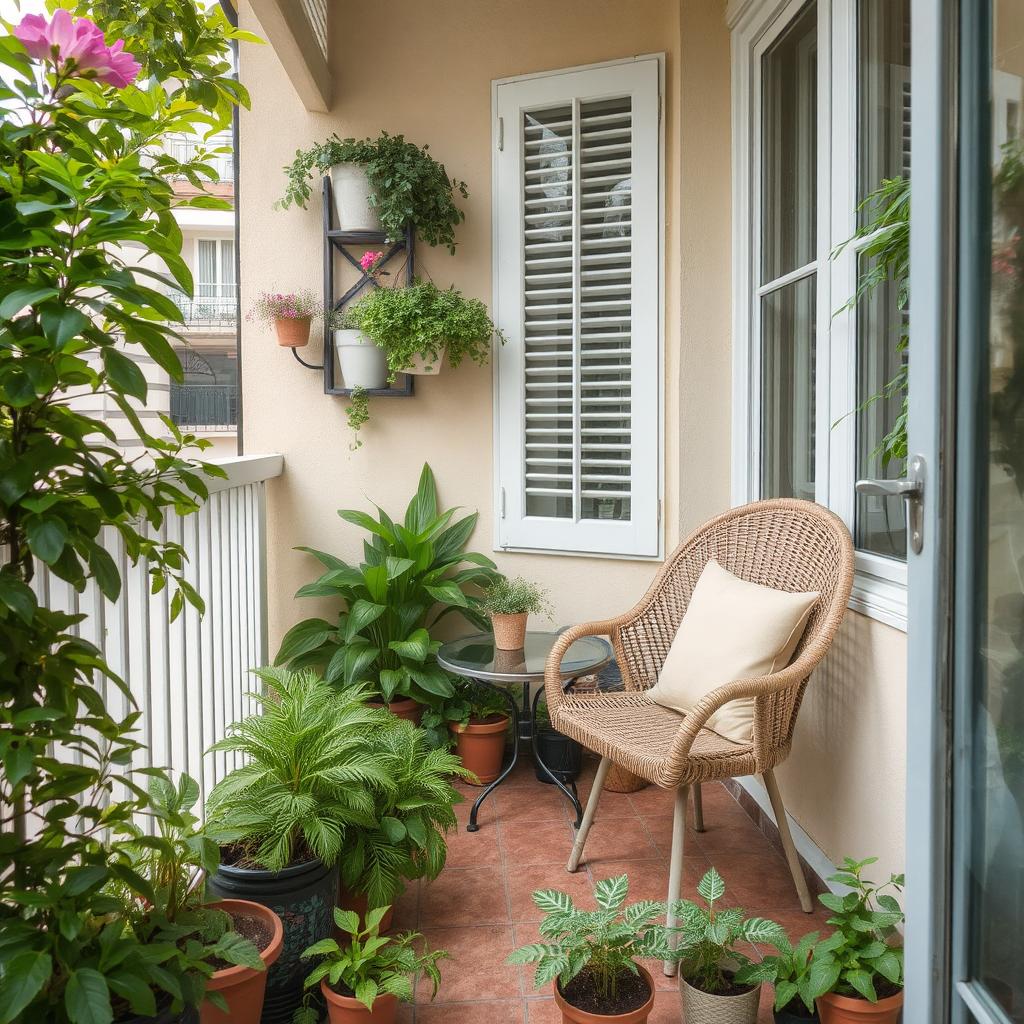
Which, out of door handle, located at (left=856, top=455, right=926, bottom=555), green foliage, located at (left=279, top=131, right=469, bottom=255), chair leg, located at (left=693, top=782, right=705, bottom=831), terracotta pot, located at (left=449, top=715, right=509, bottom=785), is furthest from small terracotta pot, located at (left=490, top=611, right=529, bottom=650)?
door handle, located at (left=856, top=455, right=926, bottom=555)

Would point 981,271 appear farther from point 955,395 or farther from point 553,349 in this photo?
point 553,349

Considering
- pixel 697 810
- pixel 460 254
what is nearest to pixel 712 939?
pixel 697 810

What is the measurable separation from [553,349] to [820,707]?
5.31ft

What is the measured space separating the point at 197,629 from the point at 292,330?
1352 mm

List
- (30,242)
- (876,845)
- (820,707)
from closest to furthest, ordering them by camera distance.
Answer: (30,242), (876,845), (820,707)

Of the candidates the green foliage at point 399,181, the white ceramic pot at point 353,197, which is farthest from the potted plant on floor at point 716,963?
the white ceramic pot at point 353,197

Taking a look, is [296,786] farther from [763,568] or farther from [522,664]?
[763,568]

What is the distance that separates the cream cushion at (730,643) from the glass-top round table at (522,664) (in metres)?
0.28

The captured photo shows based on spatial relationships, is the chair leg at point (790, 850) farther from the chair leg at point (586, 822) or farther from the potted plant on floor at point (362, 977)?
the potted plant on floor at point (362, 977)

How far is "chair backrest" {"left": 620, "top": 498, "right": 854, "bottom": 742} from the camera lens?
2145mm

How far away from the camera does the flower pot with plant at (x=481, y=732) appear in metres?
3.09

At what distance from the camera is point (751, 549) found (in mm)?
2557

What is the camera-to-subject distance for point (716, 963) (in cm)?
169

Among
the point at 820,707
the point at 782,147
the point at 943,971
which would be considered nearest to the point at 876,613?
the point at 820,707
